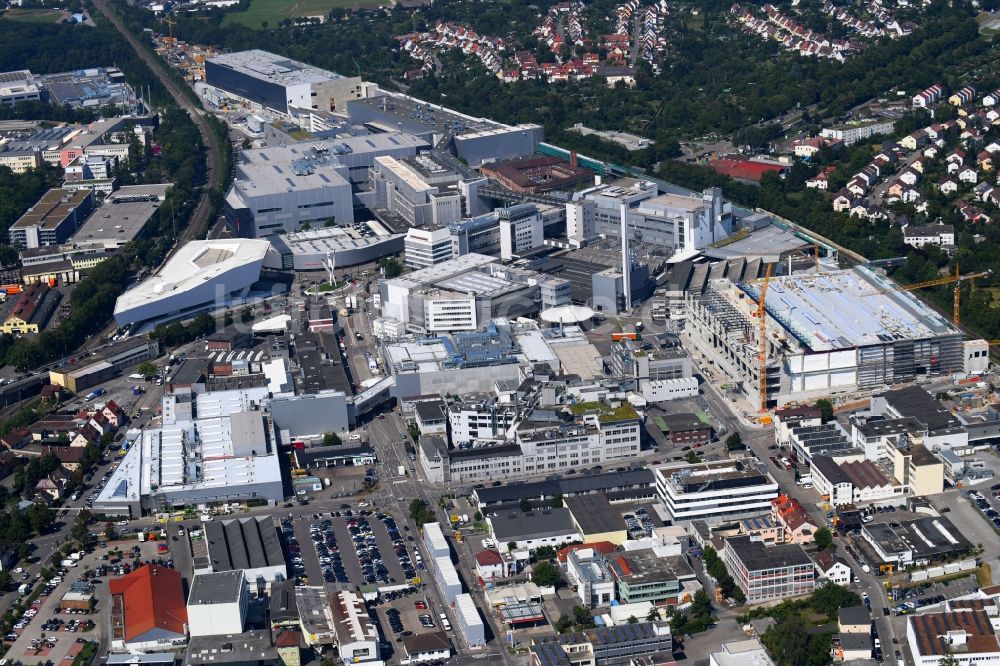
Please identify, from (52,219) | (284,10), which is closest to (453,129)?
(52,219)

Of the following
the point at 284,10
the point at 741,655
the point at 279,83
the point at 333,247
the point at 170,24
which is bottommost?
the point at 741,655

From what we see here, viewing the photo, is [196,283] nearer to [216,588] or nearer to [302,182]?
[302,182]

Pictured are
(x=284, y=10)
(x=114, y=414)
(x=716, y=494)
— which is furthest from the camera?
(x=284, y=10)

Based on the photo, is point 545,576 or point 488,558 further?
point 488,558

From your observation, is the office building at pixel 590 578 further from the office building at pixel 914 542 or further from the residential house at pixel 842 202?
the residential house at pixel 842 202

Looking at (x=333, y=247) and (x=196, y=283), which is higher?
(x=196, y=283)

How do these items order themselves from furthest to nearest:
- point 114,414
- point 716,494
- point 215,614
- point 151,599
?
point 114,414, point 716,494, point 151,599, point 215,614
